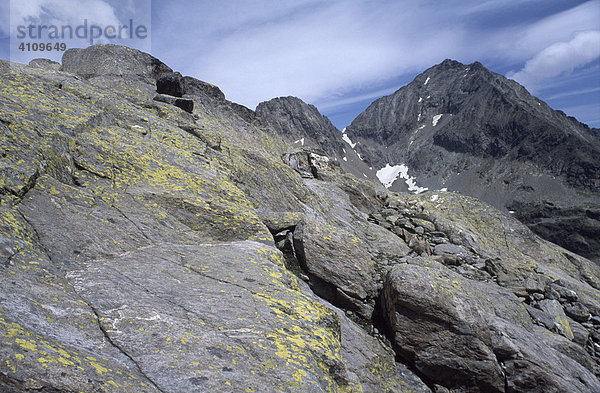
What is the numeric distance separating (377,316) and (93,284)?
36.7 ft

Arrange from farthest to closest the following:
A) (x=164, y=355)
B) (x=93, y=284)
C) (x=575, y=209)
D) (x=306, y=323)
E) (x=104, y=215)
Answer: (x=575, y=209) < (x=104, y=215) < (x=306, y=323) < (x=93, y=284) < (x=164, y=355)

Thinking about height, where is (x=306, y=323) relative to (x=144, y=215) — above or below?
below

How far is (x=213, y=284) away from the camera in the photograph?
8.98 meters

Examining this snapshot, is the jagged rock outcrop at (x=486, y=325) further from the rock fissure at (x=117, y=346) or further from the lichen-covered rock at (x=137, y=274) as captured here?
the rock fissure at (x=117, y=346)

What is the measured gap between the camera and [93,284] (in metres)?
7.36

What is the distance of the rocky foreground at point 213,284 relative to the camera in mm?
5996

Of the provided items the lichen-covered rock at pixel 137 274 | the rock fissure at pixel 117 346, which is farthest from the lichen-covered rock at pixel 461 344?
the rock fissure at pixel 117 346

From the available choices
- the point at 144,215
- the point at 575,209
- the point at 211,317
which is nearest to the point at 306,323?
the point at 211,317

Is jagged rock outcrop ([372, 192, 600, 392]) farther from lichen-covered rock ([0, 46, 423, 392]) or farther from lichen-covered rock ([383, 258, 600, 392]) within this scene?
lichen-covered rock ([0, 46, 423, 392])

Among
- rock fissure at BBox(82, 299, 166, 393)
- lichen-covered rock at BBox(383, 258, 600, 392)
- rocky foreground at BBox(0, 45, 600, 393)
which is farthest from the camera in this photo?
lichen-covered rock at BBox(383, 258, 600, 392)

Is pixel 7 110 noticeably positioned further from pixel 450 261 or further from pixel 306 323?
pixel 450 261

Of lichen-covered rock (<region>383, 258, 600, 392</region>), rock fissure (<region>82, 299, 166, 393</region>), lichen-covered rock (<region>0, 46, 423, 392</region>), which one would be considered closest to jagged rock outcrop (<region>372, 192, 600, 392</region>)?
lichen-covered rock (<region>383, 258, 600, 392</region>)

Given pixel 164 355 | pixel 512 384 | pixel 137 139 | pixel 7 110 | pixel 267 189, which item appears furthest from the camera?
pixel 267 189

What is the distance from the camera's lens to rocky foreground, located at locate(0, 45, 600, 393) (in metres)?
6.00
